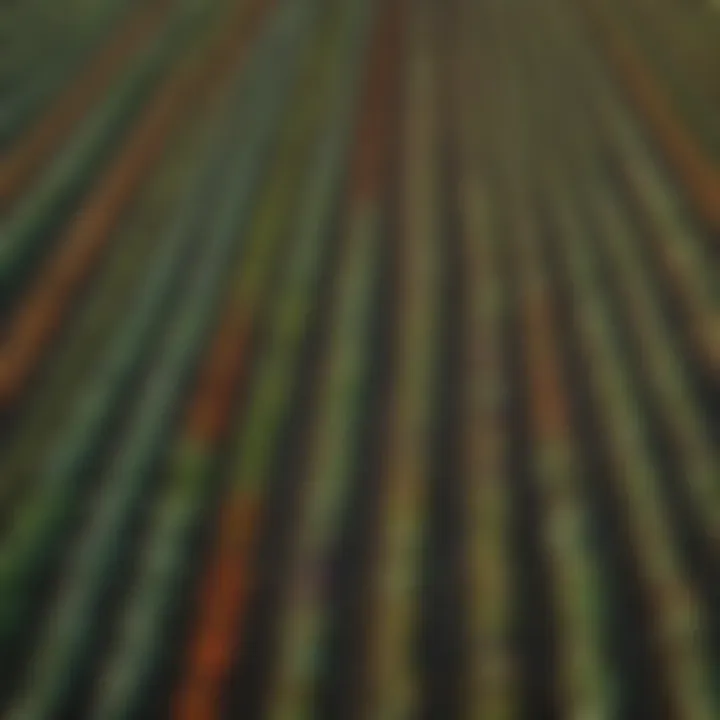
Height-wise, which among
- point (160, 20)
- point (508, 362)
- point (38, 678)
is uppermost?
point (160, 20)

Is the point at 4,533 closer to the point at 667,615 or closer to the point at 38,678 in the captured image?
the point at 38,678

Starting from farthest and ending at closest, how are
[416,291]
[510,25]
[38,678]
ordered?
[510,25] → [416,291] → [38,678]

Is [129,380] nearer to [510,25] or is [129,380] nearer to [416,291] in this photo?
[416,291]

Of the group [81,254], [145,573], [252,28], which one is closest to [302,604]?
[145,573]

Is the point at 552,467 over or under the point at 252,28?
under

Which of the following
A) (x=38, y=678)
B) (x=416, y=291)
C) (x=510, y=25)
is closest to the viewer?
(x=38, y=678)

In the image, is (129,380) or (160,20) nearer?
(129,380)
